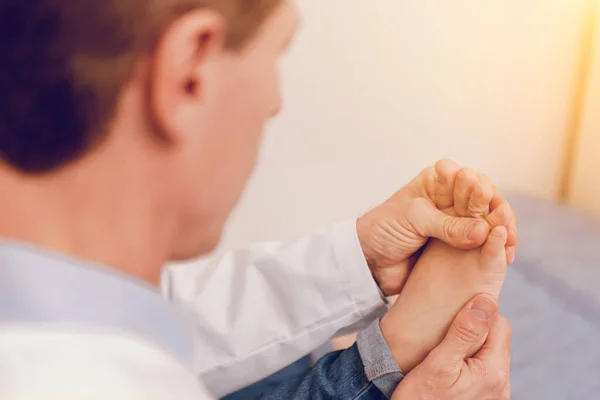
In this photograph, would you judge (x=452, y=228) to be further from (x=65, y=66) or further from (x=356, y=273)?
(x=65, y=66)

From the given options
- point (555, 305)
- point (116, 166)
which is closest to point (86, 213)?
point (116, 166)

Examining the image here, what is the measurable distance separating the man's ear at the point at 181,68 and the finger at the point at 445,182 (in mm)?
337

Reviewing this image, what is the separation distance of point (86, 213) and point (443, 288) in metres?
0.40

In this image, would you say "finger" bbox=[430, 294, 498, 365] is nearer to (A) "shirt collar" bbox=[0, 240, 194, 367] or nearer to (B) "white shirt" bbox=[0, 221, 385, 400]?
(B) "white shirt" bbox=[0, 221, 385, 400]

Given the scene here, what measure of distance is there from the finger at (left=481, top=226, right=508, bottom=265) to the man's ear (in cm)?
35

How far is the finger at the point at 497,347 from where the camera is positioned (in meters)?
0.58

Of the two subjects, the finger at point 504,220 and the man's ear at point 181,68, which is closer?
the man's ear at point 181,68

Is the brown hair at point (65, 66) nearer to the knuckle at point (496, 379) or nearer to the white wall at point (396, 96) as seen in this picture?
the knuckle at point (496, 379)

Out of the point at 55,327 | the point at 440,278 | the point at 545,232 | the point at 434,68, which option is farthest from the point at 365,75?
the point at 55,327

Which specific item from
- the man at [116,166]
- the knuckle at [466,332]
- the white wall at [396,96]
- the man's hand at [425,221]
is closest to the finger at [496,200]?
the man's hand at [425,221]

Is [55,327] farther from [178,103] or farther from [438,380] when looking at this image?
[438,380]

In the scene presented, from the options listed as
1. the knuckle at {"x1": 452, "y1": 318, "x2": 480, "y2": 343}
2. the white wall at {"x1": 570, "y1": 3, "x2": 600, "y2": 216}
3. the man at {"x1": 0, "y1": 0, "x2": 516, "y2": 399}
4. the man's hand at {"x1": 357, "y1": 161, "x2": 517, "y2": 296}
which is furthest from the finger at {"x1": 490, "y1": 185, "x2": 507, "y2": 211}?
the white wall at {"x1": 570, "y1": 3, "x2": 600, "y2": 216}

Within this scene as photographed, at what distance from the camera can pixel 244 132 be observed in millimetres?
348

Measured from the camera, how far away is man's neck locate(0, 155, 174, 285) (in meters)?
0.29
